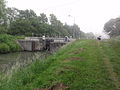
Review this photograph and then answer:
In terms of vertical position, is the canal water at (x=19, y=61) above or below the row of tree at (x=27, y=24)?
below

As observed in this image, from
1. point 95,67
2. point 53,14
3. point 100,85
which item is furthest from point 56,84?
point 53,14

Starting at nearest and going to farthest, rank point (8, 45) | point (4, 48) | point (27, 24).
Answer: point (4, 48) → point (8, 45) → point (27, 24)

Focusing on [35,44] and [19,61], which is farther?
[35,44]

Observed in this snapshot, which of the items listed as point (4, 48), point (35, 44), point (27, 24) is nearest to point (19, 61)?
point (4, 48)

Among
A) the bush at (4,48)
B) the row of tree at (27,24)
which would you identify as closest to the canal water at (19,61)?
the bush at (4,48)

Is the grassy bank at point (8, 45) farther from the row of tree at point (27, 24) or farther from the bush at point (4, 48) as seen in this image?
the row of tree at point (27, 24)

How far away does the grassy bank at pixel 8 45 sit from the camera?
129 ft

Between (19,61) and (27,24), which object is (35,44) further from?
(19,61)

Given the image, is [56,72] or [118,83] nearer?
[118,83]

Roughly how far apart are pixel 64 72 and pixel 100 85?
7.86 feet

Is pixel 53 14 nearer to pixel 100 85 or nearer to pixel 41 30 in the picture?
pixel 41 30

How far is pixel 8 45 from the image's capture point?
4144 cm

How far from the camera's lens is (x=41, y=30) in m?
66.9

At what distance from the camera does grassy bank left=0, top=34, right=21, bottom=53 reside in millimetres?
39184
